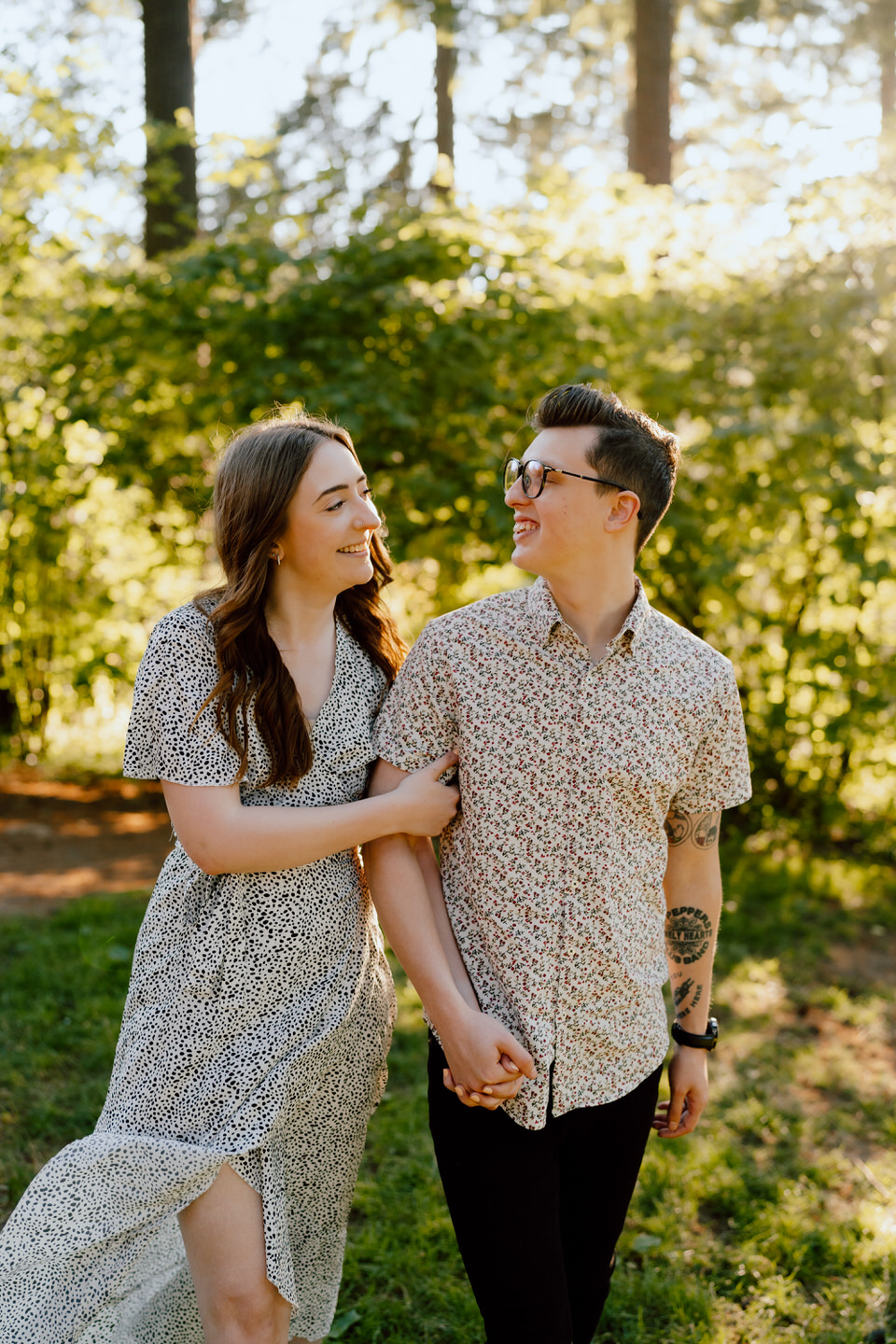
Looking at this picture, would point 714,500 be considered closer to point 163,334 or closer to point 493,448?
point 493,448

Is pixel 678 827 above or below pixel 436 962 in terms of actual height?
above

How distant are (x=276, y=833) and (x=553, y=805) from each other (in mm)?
479

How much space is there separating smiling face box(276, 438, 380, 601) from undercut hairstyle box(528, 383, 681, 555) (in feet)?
1.22

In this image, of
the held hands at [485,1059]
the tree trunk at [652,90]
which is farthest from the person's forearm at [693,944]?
the tree trunk at [652,90]

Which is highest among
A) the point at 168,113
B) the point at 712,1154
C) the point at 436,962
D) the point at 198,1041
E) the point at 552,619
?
the point at 168,113

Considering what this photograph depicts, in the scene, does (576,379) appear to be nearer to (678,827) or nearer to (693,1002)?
(678,827)

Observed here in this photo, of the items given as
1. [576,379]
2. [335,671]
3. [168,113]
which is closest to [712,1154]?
[335,671]

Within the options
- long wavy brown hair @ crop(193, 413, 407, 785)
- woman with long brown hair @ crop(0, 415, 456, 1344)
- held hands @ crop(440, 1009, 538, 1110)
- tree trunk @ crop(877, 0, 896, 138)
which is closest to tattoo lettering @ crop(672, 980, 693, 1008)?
held hands @ crop(440, 1009, 538, 1110)

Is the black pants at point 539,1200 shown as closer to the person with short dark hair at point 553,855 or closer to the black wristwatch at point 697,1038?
the person with short dark hair at point 553,855

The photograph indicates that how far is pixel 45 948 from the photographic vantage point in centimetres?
460

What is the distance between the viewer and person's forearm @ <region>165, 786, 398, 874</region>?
185cm

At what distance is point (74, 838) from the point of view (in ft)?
20.7

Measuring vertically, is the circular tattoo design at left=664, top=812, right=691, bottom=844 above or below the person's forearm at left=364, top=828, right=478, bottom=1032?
above

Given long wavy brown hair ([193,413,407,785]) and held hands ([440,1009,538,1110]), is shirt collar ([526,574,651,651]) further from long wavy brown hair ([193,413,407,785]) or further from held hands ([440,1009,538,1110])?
held hands ([440,1009,538,1110])
